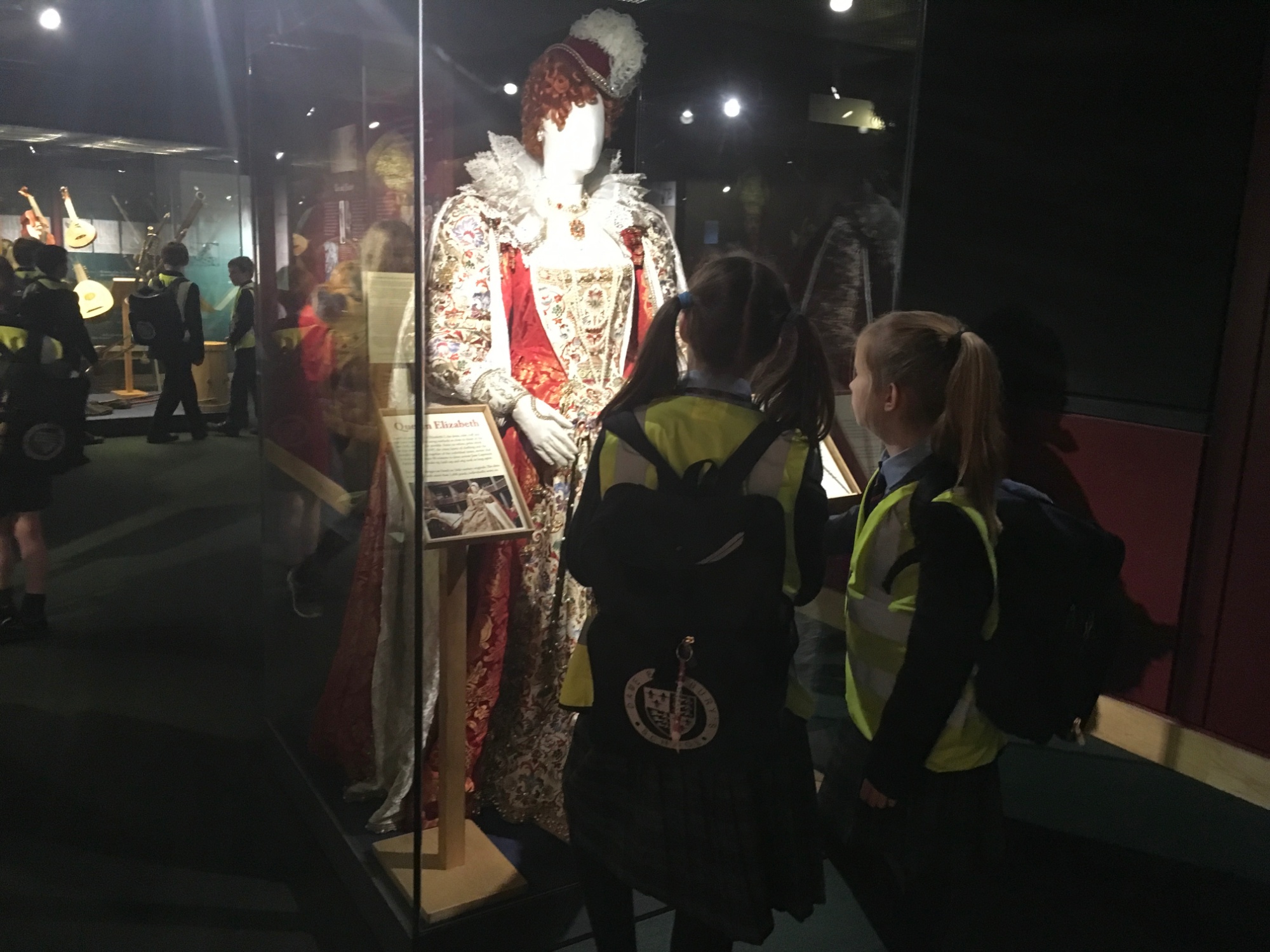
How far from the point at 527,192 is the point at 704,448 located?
1051 mm

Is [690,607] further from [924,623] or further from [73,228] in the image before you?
[73,228]

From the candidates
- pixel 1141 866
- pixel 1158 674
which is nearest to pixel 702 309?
pixel 1141 866

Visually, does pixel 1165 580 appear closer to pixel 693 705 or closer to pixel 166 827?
pixel 693 705

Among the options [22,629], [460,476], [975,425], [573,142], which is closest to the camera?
[975,425]

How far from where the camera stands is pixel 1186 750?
2928 mm

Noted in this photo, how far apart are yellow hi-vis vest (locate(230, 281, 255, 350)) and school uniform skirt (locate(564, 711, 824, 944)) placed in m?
2.05

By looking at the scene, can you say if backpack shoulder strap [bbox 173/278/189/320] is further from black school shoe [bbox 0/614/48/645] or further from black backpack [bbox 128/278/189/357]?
black school shoe [bbox 0/614/48/645]

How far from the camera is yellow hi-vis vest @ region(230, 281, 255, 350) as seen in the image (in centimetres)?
301

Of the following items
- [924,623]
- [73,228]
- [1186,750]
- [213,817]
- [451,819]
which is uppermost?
[73,228]

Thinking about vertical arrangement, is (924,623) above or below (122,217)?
below

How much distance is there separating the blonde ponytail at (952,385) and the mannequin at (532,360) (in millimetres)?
782

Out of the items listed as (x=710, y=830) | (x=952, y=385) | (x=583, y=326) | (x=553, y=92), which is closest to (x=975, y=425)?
(x=952, y=385)

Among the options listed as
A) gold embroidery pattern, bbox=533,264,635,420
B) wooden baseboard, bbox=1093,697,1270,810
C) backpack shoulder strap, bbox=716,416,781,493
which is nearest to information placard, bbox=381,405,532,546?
gold embroidery pattern, bbox=533,264,635,420

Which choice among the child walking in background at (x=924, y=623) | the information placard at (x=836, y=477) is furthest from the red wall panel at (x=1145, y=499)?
the child walking in background at (x=924, y=623)
